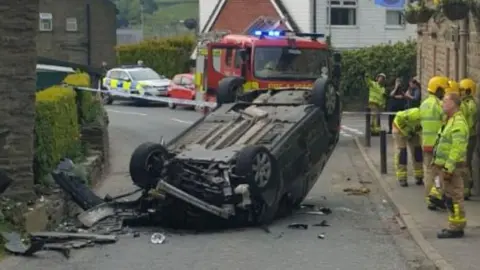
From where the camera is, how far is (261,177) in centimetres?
1280

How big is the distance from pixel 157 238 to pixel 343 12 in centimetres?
3666

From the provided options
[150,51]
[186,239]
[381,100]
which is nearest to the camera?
[186,239]

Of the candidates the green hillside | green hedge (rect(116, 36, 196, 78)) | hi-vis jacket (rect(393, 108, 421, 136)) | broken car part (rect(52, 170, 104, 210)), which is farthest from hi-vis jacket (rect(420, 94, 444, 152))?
the green hillside

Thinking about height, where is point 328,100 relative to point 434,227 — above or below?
above

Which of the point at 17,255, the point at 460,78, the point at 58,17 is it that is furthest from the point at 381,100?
the point at 58,17

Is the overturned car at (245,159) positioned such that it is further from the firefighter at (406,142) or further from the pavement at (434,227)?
the firefighter at (406,142)

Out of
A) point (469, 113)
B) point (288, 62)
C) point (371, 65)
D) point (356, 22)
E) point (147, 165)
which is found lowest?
point (147, 165)

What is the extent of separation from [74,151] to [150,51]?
35.9 m

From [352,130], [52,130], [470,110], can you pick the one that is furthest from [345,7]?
[52,130]

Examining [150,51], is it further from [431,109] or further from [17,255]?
[17,255]

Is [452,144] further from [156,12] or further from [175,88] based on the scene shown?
[156,12]

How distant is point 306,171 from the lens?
14461mm

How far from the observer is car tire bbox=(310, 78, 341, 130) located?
48.7ft

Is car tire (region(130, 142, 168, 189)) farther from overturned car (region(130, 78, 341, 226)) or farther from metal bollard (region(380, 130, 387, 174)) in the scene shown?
metal bollard (region(380, 130, 387, 174))
